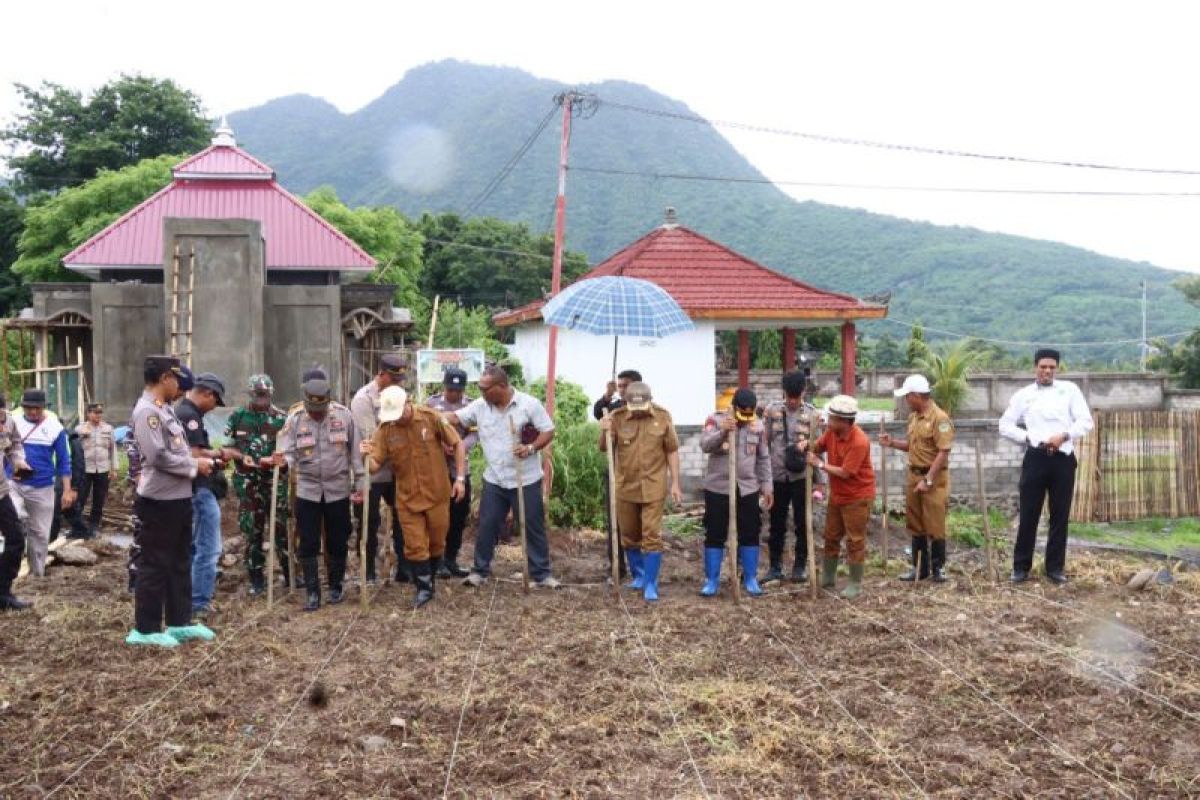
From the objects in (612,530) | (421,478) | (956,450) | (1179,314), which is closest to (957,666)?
(612,530)

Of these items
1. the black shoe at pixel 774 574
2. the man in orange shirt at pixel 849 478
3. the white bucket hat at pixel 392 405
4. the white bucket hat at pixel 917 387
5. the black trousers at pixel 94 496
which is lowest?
the black shoe at pixel 774 574

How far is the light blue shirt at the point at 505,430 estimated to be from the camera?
809 centimetres

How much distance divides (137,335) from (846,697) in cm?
1533

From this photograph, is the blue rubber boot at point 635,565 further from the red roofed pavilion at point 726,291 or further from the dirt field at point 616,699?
the red roofed pavilion at point 726,291

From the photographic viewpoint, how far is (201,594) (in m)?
7.31

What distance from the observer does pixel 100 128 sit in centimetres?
3659

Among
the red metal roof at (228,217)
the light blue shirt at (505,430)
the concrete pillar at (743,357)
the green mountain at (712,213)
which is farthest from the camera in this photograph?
the green mountain at (712,213)

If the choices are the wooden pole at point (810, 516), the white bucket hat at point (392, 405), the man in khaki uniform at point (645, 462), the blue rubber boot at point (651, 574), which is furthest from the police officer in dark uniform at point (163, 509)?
Answer: the wooden pole at point (810, 516)

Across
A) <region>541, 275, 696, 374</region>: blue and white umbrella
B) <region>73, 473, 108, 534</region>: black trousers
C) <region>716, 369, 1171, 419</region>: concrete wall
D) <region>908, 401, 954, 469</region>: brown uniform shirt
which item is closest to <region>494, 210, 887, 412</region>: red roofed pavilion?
<region>716, 369, 1171, 419</region>: concrete wall

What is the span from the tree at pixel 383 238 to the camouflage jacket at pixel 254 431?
71.9 feet

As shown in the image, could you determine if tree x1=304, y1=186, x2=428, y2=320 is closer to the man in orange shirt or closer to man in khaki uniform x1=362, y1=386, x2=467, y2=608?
man in khaki uniform x1=362, y1=386, x2=467, y2=608

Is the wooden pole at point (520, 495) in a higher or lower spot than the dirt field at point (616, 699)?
higher

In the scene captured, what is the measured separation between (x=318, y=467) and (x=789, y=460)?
351 cm

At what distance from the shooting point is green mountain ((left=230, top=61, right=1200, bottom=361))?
68562 mm
